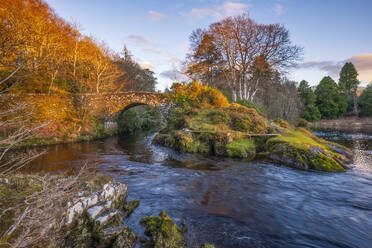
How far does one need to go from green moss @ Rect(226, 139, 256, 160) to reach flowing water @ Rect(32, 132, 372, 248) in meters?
1.24

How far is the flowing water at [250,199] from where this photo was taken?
3.72 m

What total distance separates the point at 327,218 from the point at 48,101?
55.0 ft

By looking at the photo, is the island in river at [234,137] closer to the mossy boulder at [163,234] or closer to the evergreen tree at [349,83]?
the mossy boulder at [163,234]

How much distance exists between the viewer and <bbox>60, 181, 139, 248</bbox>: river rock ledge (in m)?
2.96

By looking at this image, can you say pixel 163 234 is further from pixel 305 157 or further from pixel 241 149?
pixel 305 157

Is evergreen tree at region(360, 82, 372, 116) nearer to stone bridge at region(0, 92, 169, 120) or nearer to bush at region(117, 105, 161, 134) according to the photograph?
bush at region(117, 105, 161, 134)

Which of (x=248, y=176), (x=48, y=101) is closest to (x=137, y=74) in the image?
(x=48, y=101)

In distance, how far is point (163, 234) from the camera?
10.6ft

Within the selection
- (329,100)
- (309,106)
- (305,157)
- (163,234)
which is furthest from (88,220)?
(329,100)

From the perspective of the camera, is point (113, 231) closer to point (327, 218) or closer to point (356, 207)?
point (327, 218)

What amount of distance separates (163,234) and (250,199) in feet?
10.0

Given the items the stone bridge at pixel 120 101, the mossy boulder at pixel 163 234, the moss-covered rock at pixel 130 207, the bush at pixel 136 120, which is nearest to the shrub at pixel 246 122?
the stone bridge at pixel 120 101

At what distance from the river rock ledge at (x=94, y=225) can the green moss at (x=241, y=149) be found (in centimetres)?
742

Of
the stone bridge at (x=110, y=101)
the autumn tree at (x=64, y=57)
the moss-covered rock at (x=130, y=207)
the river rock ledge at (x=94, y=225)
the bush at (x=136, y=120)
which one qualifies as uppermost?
the autumn tree at (x=64, y=57)
